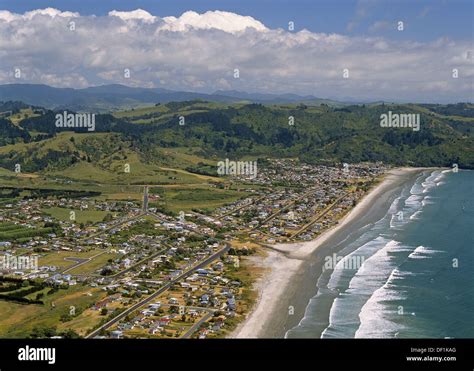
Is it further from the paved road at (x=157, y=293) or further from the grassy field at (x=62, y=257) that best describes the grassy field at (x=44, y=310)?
the grassy field at (x=62, y=257)

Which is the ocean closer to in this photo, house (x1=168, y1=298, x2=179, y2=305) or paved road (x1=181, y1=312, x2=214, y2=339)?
paved road (x1=181, y1=312, x2=214, y2=339)

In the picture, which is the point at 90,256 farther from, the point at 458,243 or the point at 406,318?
the point at 458,243

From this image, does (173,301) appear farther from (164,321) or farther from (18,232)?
(18,232)

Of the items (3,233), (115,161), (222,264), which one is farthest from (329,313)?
(115,161)

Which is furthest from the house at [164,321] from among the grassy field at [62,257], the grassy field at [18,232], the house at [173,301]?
the grassy field at [18,232]
